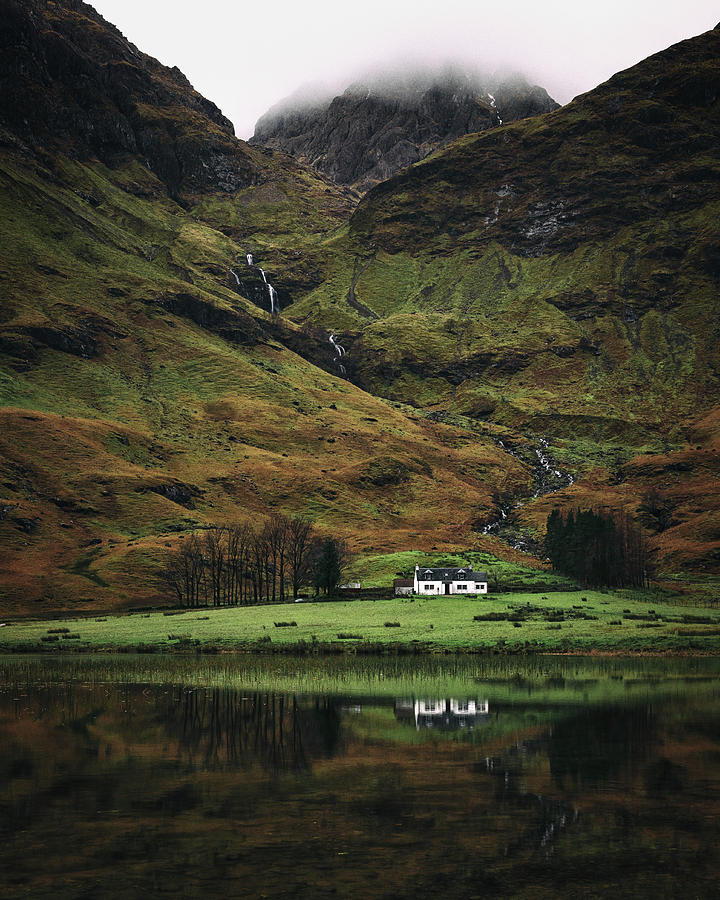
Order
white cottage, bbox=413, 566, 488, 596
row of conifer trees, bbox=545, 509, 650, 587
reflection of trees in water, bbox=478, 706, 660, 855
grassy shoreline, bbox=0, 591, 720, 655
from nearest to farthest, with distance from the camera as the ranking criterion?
reflection of trees in water, bbox=478, 706, 660, 855
grassy shoreline, bbox=0, 591, 720, 655
row of conifer trees, bbox=545, 509, 650, 587
white cottage, bbox=413, 566, 488, 596

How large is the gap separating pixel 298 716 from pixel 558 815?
20457 millimetres

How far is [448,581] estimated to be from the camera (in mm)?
140000

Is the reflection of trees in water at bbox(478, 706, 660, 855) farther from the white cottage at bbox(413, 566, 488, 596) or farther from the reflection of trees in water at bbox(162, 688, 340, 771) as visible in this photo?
the white cottage at bbox(413, 566, 488, 596)

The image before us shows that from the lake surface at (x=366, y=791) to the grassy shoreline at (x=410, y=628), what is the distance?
21667 mm

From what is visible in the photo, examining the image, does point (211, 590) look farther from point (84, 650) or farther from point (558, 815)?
point (558, 815)

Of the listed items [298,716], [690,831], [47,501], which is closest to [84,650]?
[298,716]

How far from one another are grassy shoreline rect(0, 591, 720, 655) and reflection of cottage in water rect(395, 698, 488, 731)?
26127 millimetres

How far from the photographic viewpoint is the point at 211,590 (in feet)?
502

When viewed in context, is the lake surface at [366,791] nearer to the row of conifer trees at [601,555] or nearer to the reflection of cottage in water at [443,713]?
the reflection of cottage in water at [443,713]

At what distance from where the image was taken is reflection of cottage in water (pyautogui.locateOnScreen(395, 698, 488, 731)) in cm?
3816

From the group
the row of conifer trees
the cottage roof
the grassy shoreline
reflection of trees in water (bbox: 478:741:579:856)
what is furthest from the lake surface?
the cottage roof

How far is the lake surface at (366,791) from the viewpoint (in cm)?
1814

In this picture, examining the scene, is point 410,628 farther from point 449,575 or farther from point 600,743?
point 449,575

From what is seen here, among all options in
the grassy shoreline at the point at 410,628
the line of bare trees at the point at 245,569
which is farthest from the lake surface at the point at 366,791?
the line of bare trees at the point at 245,569
